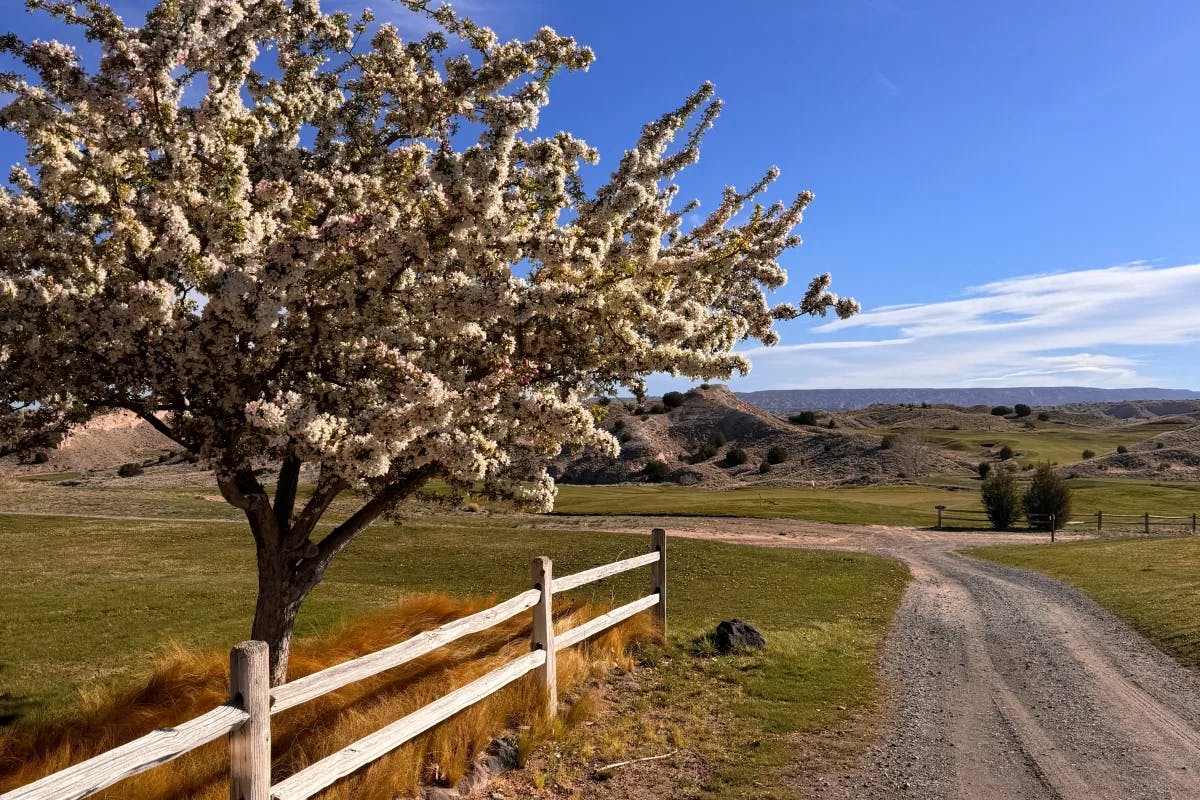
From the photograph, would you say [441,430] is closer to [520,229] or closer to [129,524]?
[520,229]

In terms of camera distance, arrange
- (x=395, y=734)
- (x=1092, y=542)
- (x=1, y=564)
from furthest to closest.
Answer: (x=1092, y=542)
(x=1, y=564)
(x=395, y=734)

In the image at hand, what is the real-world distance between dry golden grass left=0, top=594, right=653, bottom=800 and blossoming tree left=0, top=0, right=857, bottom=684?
4.72 feet

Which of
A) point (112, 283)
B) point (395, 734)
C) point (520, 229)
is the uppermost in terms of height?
point (520, 229)

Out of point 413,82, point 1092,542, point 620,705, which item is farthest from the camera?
point 1092,542

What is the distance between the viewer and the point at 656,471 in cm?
8844

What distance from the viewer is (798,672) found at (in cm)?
1327

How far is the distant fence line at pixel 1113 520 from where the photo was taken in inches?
1720

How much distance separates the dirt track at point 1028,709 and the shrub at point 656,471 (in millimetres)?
65451

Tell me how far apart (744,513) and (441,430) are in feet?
143

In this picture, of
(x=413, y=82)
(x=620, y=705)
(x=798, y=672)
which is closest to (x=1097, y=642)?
(x=798, y=672)

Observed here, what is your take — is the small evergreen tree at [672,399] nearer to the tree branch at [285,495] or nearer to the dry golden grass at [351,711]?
the dry golden grass at [351,711]

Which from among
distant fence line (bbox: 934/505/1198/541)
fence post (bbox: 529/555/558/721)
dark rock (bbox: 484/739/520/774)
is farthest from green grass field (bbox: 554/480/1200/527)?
dark rock (bbox: 484/739/520/774)

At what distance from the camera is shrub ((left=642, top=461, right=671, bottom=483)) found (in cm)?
8762

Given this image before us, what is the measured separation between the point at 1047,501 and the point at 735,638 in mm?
40025
